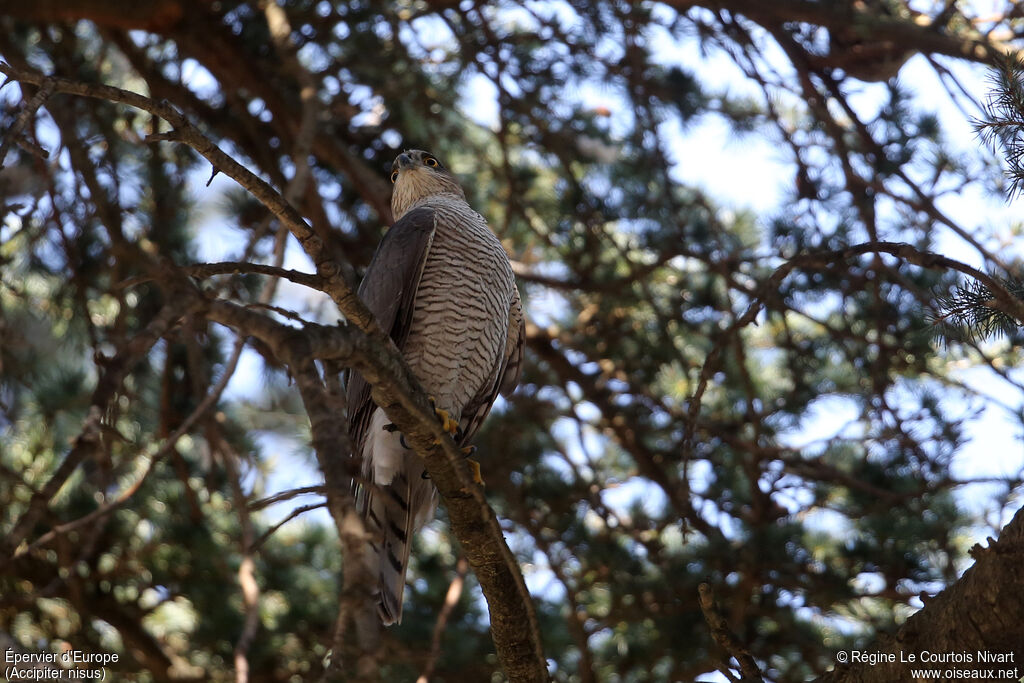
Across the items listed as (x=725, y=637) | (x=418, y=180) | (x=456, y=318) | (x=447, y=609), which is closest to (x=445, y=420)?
(x=456, y=318)

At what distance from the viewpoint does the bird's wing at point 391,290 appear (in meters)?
3.87

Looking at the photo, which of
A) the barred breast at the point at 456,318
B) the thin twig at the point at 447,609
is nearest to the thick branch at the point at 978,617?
the thin twig at the point at 447,609

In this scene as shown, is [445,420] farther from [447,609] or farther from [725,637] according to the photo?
[725,637]

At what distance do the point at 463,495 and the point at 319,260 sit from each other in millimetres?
1063

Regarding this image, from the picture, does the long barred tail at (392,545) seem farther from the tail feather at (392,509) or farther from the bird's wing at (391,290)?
the bird's wing at (391,290)

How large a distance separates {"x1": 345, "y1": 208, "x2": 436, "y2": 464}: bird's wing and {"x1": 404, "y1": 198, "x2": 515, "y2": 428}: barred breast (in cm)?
7

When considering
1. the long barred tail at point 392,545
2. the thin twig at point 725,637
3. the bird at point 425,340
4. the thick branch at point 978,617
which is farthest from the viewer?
the bird at point 425,340

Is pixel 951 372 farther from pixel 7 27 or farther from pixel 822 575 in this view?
pixel 7 27

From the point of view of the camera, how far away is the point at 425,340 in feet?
13.3

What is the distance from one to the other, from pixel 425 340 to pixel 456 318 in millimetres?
168

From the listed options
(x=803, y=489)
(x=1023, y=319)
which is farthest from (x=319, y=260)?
(x=803, y=489)

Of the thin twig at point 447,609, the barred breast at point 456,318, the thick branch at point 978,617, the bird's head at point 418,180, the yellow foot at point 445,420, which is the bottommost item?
the thick branch at point 978,617

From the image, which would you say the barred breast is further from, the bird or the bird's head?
the bird's head

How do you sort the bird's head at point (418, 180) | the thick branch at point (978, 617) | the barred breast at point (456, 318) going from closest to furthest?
the thick branch at point (978, 617)
the barred breast at point (456, 318)
the bird's head at point (418, 180)
